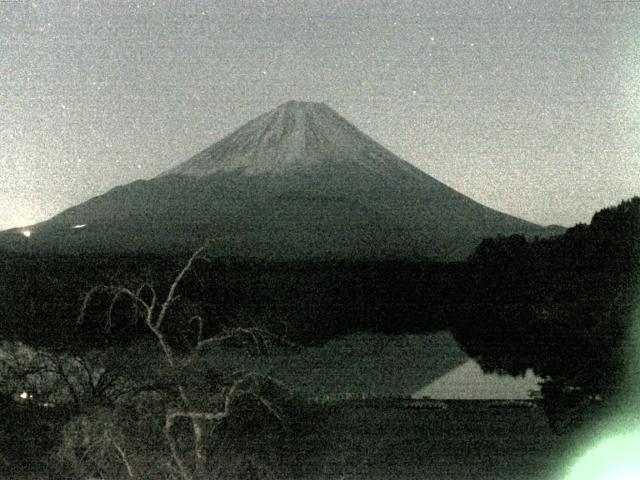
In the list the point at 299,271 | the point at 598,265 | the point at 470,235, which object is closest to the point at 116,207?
the point at 470,235

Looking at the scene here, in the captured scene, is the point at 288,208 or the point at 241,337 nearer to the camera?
the point at 241,337

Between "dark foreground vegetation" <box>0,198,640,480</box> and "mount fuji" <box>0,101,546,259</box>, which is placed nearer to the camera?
"dark foreground vegetation" <box>0,198,640,480</box>

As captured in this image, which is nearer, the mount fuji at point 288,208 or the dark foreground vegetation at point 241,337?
the dark foreground vegetation at point 241,337

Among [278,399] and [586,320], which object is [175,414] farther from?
[586,320]

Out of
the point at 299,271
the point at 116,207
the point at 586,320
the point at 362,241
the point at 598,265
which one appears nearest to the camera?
the point at 586,320
